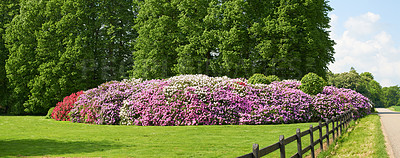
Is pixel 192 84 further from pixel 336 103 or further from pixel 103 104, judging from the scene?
pixel 336 103

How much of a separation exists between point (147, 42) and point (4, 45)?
58.2ft

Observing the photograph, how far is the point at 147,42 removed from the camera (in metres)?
31.4

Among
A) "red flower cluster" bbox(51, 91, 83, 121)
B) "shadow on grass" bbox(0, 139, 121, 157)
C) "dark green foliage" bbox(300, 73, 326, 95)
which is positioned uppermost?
"dark green foliage" bbox(300, 73, 326, 95)

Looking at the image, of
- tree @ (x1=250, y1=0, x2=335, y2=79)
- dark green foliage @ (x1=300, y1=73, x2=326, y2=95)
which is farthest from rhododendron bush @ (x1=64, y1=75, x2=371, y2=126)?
tree @ (x1=250, y1=0, x2=335, y2=79)

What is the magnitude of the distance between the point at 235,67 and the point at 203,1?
7.27m

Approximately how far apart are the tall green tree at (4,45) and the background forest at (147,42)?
0.37ft

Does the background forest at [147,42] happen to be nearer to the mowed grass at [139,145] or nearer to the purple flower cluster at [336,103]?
the purple flower cluster at [336,103]

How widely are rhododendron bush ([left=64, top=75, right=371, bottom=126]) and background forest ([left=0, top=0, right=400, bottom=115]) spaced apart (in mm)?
7823

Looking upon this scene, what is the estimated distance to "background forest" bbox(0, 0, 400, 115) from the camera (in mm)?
28562

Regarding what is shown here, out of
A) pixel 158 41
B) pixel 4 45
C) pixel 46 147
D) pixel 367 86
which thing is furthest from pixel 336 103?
pixel 367 86

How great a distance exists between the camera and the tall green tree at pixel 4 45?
3525cm

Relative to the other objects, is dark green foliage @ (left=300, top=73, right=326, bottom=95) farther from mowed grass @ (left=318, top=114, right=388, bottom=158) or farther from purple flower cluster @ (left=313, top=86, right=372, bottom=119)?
mowed grass @ (left=318, top=114, right=388, bottom=158)

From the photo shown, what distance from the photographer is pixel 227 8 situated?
29.6 metres

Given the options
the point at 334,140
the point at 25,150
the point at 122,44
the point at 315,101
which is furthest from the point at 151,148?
the point at 122,44
